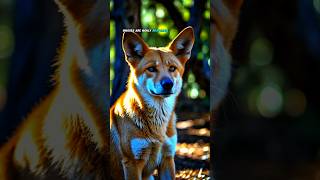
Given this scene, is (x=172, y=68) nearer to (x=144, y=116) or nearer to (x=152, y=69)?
(x=152, y=69)

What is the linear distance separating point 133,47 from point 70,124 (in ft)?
2.43

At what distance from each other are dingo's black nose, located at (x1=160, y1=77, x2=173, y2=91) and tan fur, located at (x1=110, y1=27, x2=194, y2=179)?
0.20 ft

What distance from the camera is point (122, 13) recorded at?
319 centimetres

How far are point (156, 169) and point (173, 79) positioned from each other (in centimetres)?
64

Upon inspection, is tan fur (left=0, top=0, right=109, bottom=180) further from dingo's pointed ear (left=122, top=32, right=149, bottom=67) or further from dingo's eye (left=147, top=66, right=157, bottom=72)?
dingo's eye (left=147, top=66, right=157, bottom=72)

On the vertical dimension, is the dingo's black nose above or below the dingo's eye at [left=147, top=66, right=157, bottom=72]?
below

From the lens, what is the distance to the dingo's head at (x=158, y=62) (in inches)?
118

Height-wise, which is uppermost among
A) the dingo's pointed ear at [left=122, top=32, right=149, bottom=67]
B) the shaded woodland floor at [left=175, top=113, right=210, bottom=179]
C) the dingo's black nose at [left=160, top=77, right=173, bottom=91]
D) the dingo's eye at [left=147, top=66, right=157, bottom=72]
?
the dingo's pointed ear at [left=122, top=32, right=149, bottom=67]

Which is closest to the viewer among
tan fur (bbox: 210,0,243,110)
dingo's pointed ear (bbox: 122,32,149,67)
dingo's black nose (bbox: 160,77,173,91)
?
dingo's black nose (bbox: 160,77,173,91)

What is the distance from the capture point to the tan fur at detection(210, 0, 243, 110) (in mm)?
3213

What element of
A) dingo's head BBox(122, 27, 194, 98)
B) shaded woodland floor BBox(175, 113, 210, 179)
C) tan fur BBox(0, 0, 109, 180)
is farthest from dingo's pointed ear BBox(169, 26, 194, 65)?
tan fur BBox(0, 0, 109, 180)

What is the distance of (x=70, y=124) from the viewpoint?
3.31m

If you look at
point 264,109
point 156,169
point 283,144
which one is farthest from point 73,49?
point 283,144

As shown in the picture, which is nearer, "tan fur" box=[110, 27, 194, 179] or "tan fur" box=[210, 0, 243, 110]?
"tan fur" box=[110, 27, 194, 179]
